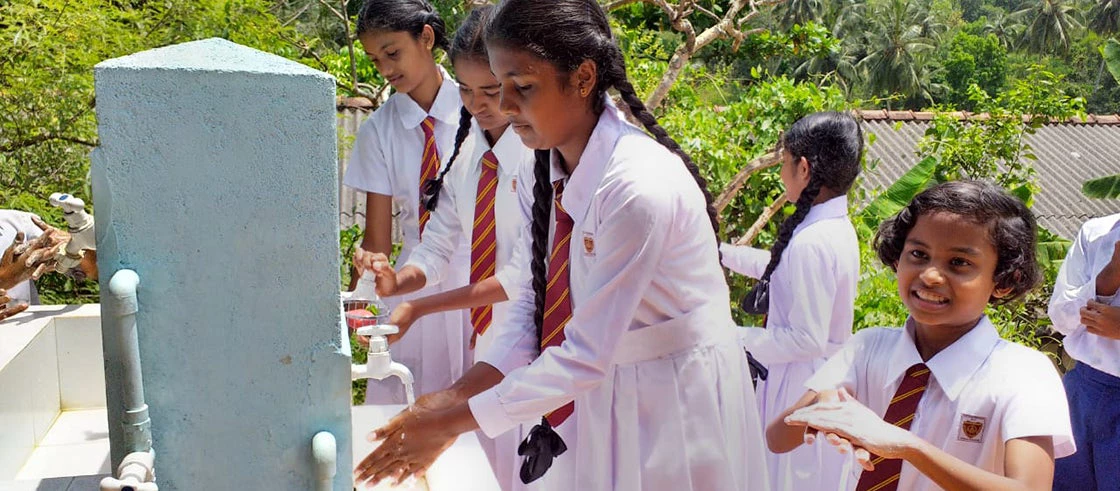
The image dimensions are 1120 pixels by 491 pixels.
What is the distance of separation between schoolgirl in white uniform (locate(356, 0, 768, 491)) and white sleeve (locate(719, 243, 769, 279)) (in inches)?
65.3

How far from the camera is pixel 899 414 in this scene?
219 cm

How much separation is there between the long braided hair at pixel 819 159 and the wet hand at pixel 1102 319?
3.29 ft

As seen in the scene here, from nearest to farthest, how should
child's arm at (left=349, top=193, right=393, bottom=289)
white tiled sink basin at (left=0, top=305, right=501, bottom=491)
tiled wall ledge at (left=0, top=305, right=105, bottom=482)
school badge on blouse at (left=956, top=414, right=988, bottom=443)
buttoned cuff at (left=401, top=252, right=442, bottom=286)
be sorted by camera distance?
school badge on blouse at (left=956, top=414, right=988, bottom=443)
white tiled sink basin at (left=0, top=305, right=501, bottom=491)
tiled wall ledge at (left=0, top=305, right=105, bottom=482)
buttoned cuff at (left=401, top=252, right=442, bottom=286)
child's arm at (left=349, top=193, right=393, bottom=289)

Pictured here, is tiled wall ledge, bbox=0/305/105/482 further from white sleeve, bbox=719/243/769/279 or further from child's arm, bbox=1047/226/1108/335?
child's arm, bbox=1047/226/1108/335

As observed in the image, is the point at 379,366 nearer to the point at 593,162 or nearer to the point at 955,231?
the point at 593,162

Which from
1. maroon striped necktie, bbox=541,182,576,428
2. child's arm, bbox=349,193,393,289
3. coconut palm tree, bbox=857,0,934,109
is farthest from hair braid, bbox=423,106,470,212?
coconut palm tree, bbox=857,0,934,109

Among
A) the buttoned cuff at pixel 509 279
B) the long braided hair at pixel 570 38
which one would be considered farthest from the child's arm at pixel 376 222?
the long braided hair at pixel 570 38

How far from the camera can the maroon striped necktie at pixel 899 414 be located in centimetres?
218

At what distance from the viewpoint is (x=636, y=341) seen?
2109mm

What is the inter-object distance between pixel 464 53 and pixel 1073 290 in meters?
2.62

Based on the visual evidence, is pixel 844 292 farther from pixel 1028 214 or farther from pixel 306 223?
pixel 306 223

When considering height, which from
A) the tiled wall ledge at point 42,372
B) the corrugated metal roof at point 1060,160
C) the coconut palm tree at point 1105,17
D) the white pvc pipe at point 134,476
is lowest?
the corrugated metal roof at point 1060,160

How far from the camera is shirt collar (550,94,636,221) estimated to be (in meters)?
2.09

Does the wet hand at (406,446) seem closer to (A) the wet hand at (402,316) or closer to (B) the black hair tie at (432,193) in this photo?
(A) the wet hand at (402,316)
